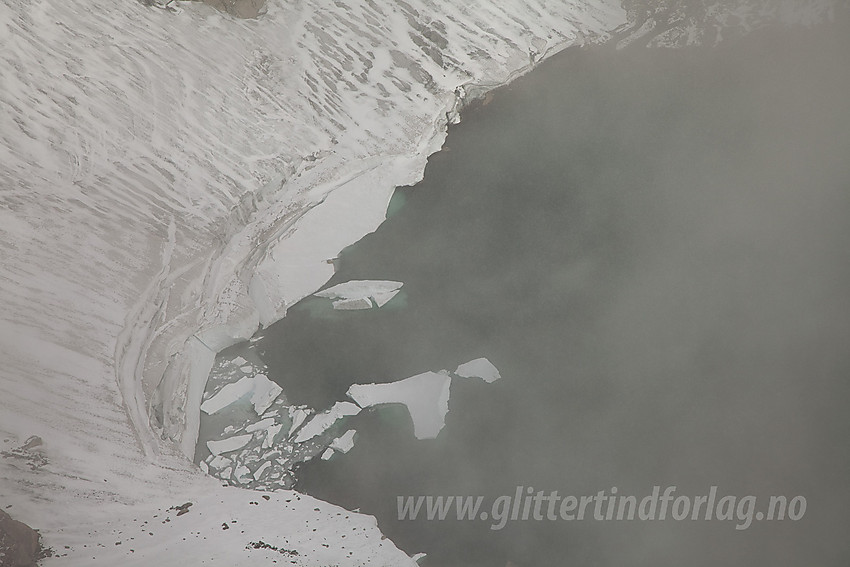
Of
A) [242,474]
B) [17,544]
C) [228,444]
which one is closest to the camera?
[17,544]

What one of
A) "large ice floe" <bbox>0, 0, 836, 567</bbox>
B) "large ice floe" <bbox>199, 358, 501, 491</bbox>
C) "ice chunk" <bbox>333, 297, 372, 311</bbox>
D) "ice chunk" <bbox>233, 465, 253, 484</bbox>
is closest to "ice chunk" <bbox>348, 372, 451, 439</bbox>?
"large ice floe" <bbox>199, 358, 501, 491</bbox>

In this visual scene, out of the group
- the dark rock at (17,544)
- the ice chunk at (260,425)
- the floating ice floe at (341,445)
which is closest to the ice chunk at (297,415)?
the ice chunk at (260,425)

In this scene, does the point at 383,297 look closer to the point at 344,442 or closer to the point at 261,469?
the point at 344,442

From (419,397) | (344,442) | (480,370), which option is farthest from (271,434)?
(480,370)

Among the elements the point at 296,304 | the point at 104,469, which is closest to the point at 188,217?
the point at 296,304

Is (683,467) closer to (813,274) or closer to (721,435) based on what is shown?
(721,435)

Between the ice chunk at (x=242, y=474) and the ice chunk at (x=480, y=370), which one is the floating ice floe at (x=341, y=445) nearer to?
the ice chunk at (x=242, y=474)
